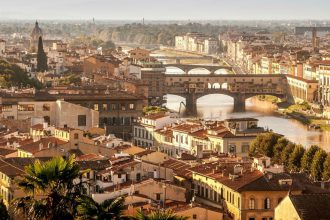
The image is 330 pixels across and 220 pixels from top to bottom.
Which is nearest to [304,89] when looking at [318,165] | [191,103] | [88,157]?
[191,103]

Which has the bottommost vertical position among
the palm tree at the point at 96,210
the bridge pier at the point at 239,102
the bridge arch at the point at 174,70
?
the bridge arch at the point at 174,70

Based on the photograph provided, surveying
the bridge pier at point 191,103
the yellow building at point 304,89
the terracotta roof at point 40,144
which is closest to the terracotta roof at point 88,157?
the terracotta roof at point 40,144

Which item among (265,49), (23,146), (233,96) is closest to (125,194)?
(23,146)

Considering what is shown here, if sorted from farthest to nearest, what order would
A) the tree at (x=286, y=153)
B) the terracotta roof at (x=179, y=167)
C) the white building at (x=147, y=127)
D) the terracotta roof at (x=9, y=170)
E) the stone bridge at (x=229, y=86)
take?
the stone bridge at (x=229, y=86)
the white building at (x=147, y=127)
the tree at (x=286, y=153)
the terracotta roof at (x=179, y=167)
the terracotta roof at (x=9, y=170)

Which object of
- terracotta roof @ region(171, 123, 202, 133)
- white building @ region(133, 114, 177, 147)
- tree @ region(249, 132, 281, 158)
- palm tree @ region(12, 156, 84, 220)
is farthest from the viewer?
white building @ region(133, 114, 177, 147)

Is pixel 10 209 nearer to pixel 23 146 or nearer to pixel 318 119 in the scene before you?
pixel 23 146

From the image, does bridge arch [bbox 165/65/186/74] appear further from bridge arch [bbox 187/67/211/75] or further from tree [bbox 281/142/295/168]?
tree [bbox 281/142/295/168]

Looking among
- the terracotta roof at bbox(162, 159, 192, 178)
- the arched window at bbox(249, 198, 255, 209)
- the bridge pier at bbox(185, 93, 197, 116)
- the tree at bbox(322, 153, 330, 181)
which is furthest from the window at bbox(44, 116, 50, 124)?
the bridge pier at bbox(185, 93, 197, 116)

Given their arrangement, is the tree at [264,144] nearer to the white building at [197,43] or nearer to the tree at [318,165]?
the tree at [318,165]
